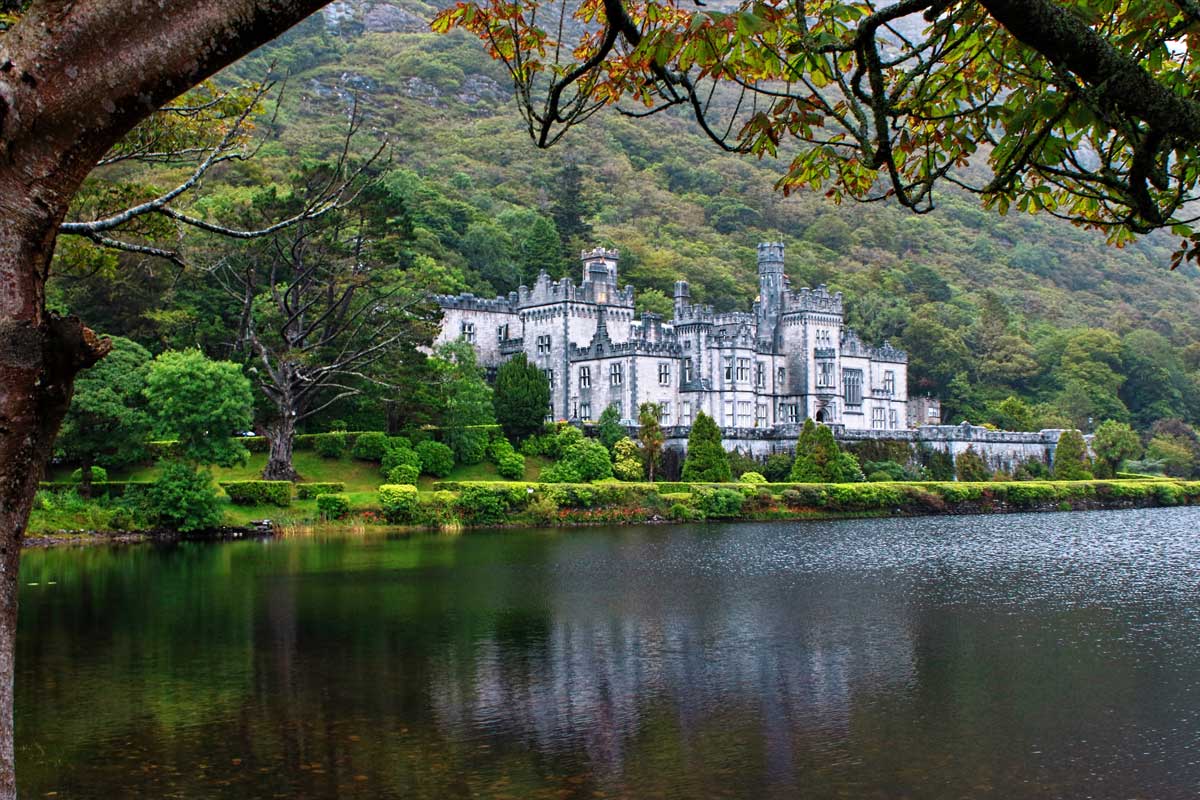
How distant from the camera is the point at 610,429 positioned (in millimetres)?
65062

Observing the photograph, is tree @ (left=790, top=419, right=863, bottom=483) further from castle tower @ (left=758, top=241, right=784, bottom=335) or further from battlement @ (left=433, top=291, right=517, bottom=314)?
battlement @ (left=433, top=291, right=517, bottom=314)

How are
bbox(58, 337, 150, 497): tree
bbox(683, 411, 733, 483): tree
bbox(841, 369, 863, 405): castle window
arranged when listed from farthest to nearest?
1. bbox(841, 369, 863, 405): castle window
2. bbox(683, 411, 733, 483): tree
3. bbox(58, 337, 150, 497): tree

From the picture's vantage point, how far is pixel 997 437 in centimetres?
7919

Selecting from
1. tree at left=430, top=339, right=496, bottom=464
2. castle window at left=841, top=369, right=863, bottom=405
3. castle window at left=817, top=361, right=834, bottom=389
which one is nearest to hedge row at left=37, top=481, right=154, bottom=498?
tree at left=430, top=339, right=496, bottom=464

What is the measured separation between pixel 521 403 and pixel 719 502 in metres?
13.1

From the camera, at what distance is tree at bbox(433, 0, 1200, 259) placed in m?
5.61

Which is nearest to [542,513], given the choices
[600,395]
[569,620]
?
[600,395]

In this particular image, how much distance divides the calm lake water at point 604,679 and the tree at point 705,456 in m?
26.6

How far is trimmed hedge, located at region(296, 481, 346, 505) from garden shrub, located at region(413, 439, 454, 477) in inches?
281

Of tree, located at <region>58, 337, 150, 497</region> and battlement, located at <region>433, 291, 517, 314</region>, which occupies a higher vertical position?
battlement, located at <region>433, 291, 517, 314</region>

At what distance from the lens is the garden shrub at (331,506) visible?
49.7m

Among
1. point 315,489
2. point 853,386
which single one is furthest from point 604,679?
point 853,386

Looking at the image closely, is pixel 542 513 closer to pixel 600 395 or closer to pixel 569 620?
pixel 600 395

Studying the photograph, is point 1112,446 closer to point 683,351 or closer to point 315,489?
point 683,351
